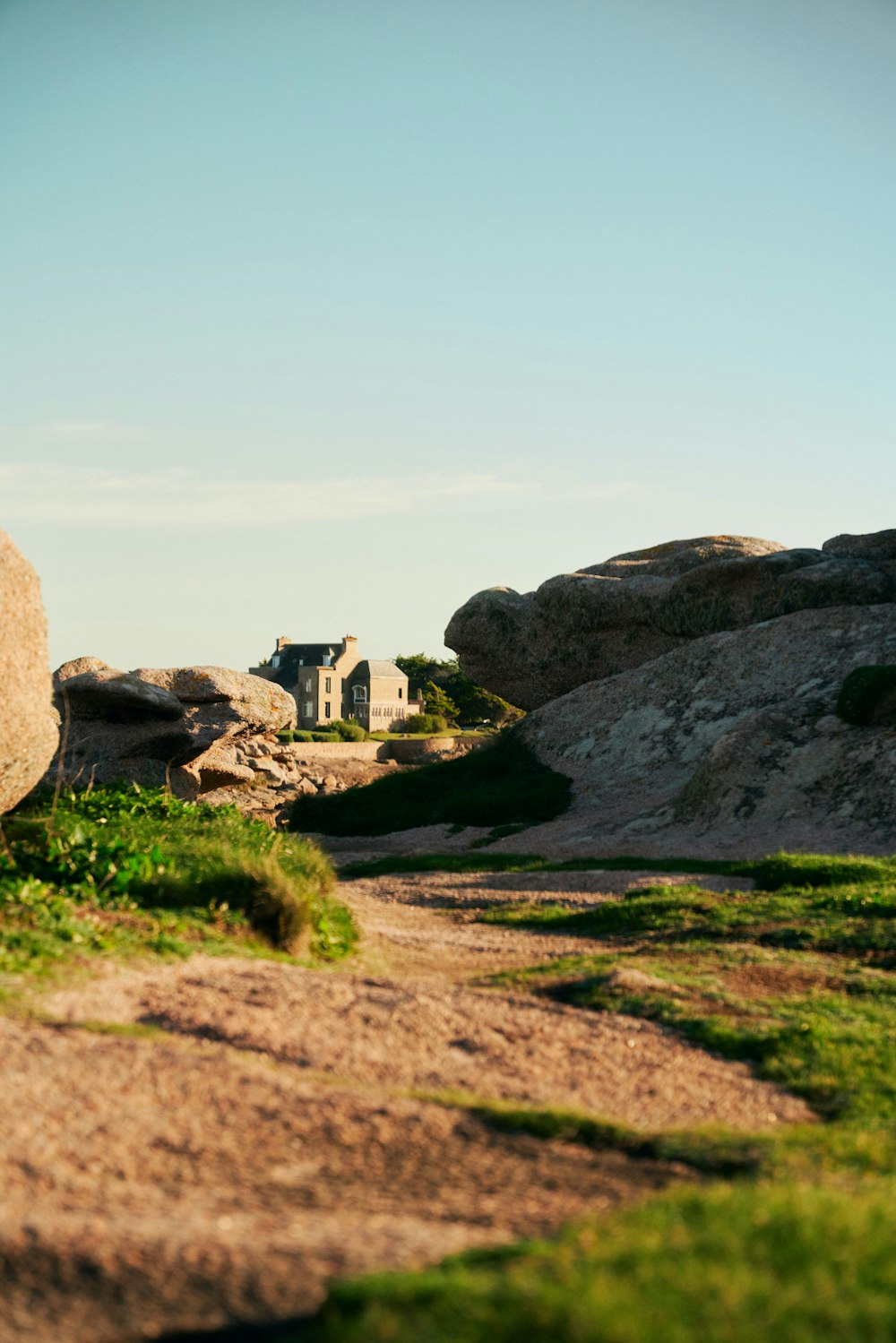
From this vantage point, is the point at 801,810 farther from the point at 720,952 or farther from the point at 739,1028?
the point at 739,1028

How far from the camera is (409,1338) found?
317 centimetres

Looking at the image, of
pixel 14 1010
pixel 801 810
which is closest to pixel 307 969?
pixel 14 1010

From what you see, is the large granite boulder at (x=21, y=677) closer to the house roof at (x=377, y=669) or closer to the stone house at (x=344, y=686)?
the stone house at (x=344, y=686)

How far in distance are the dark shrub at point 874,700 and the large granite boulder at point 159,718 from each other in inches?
480

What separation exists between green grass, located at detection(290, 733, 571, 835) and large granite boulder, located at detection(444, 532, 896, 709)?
4.34 meters

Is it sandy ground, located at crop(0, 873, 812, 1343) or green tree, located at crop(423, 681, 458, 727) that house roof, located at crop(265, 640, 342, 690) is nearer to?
green tree, located at crop(423, 681, 458, 727)

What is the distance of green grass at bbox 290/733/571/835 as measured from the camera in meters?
22.7

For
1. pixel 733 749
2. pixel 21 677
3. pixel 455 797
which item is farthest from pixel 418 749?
pixel 21 677

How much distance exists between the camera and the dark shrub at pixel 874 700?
64.2 ft

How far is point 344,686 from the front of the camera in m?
89.8

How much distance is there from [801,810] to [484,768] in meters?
8.99

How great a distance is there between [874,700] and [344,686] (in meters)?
71.6

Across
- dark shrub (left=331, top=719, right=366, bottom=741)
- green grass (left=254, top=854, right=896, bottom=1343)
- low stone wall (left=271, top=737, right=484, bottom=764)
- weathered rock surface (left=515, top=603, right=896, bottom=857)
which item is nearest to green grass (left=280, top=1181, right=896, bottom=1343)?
green grass (left=254, top=854, right=896, bottom=1343)

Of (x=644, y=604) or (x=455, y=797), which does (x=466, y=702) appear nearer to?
(x=644, y=604)
